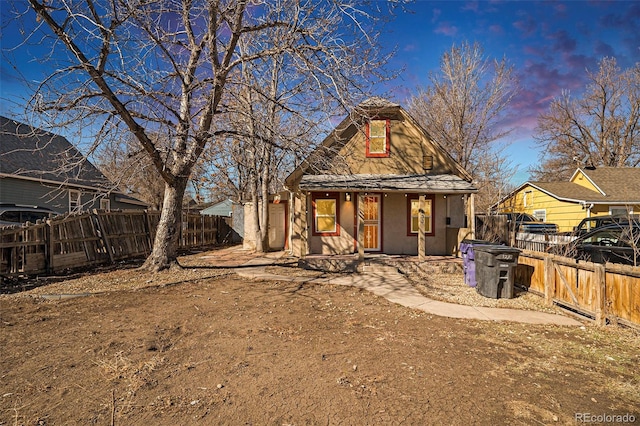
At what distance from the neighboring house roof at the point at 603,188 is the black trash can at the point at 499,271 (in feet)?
42.6

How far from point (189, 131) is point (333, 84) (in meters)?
3.96

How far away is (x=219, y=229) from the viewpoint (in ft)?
65.3

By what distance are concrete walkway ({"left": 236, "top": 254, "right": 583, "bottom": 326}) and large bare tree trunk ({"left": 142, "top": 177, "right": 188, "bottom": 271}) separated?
198cm

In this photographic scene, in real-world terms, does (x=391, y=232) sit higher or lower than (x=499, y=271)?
higher

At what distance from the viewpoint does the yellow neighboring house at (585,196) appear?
19203mm

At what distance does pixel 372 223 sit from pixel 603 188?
16.8 m

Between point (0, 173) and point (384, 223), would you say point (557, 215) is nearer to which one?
point (384, 223)

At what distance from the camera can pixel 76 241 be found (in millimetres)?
9836

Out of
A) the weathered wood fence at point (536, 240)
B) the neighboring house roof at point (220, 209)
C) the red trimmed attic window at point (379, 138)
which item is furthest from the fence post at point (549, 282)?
the neighboring house roof at point (220, 209)

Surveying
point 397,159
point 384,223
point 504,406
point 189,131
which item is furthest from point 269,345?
point 397,159

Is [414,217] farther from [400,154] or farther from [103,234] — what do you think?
[103,234]

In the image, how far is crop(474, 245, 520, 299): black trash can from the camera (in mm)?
7496

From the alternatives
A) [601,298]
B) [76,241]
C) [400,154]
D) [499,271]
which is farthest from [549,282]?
[76,241]

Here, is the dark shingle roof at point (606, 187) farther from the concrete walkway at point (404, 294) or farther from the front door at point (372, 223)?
the concrete walkway at point (404, 294)
